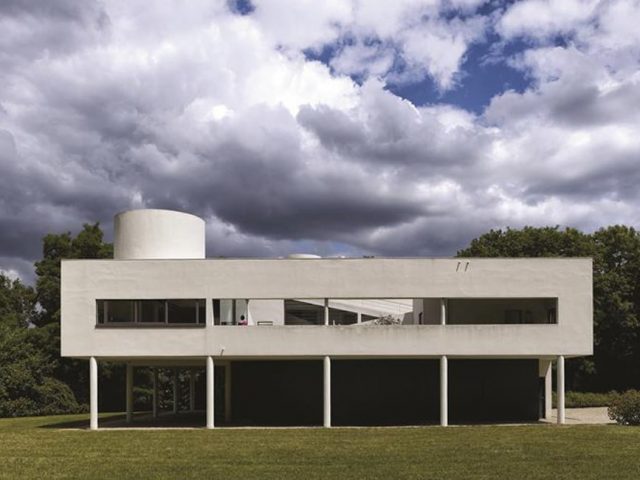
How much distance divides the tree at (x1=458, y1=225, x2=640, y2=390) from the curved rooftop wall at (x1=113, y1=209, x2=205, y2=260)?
76.2 feet

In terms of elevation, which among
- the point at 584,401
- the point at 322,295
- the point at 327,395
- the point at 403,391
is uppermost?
the point at 322,295

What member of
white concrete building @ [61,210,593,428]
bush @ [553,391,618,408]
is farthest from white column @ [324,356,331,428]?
bush @ [553,391,618,408]

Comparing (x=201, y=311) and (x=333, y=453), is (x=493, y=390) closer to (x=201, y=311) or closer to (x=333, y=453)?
(x=201, y=311)

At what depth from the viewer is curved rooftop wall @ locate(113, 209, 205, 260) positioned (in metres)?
29.0

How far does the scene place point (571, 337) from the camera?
27906 mm

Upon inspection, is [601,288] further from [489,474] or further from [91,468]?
[91,468]

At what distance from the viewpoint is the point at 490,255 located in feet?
152

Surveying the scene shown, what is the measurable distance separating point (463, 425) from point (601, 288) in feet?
66.0

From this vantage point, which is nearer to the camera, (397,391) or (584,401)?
(397,391)

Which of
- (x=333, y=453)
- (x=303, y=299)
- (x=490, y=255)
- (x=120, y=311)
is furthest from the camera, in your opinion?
(x=490, y=255)

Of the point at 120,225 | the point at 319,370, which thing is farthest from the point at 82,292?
the point at 319,370

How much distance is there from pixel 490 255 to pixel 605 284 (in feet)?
22.2

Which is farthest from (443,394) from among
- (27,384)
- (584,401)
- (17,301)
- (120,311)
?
(17,301)

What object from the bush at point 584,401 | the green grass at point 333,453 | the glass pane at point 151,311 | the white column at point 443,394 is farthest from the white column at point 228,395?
the bush at point 584,401
